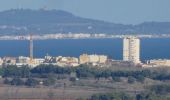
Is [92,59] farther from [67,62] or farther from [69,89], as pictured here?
[69,89]

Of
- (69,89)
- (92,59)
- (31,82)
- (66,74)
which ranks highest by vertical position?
(92,59)

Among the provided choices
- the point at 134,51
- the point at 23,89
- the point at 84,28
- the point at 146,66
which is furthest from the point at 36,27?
the point at 23,89

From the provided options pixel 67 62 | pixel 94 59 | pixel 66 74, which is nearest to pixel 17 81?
pixel 66 74

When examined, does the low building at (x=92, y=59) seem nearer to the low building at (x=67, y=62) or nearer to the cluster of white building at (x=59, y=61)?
the cluster of white building at (x=59, y=61)

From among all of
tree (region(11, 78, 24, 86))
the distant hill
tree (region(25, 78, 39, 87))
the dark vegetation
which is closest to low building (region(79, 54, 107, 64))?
the dark vegetation

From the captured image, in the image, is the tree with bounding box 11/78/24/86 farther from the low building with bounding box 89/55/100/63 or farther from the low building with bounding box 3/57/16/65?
the low building with bounding box 89/55/100/63

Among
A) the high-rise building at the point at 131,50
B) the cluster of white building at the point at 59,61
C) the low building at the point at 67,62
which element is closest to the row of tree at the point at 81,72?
the low building at the point at 67,62

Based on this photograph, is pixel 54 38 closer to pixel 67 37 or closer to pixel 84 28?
pixel 67 37

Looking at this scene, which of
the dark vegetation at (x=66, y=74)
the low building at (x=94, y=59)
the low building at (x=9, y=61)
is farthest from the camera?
the low building at (x=94, y=59)
